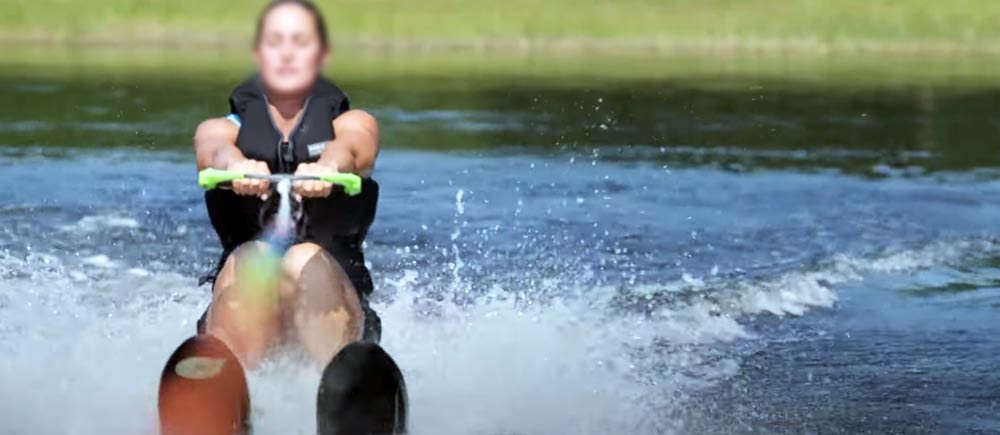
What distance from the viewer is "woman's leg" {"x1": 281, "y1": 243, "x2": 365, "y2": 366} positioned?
5543mm

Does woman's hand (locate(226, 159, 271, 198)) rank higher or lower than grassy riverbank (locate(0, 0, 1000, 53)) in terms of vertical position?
higher

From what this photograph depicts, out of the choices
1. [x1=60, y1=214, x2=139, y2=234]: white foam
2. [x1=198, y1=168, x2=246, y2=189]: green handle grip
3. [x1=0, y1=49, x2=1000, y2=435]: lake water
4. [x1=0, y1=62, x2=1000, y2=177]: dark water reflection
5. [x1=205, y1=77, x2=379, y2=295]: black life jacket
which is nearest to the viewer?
[x1=198, y1=168, x2=246, y2=189]: green handle grip

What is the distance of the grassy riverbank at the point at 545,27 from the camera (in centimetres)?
3759

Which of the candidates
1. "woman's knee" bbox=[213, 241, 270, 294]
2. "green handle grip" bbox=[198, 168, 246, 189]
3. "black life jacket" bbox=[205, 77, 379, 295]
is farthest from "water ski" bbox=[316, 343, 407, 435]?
"green handle grip" bbox=[198, 168, 246, 189]

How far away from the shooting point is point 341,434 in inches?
212

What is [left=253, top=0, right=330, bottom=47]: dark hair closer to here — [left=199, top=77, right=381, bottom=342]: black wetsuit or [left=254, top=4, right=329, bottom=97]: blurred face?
[left=254, top=4, right=329, bottom=97]: blurred face

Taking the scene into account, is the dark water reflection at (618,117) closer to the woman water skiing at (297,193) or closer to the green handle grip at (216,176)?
the woman water skiing at (297,193)

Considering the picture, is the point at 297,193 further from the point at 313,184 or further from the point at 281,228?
the point at 281,228

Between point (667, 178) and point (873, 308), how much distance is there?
5.79 metres

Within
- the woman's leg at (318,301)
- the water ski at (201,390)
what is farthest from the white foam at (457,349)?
the water ski at (201,390)

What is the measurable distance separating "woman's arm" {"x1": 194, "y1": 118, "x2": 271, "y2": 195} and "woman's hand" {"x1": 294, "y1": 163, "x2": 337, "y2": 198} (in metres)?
0.10

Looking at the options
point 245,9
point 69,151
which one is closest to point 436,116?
point 69,151

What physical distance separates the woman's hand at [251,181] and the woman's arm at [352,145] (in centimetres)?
12

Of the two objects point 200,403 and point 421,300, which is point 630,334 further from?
point 200,403
